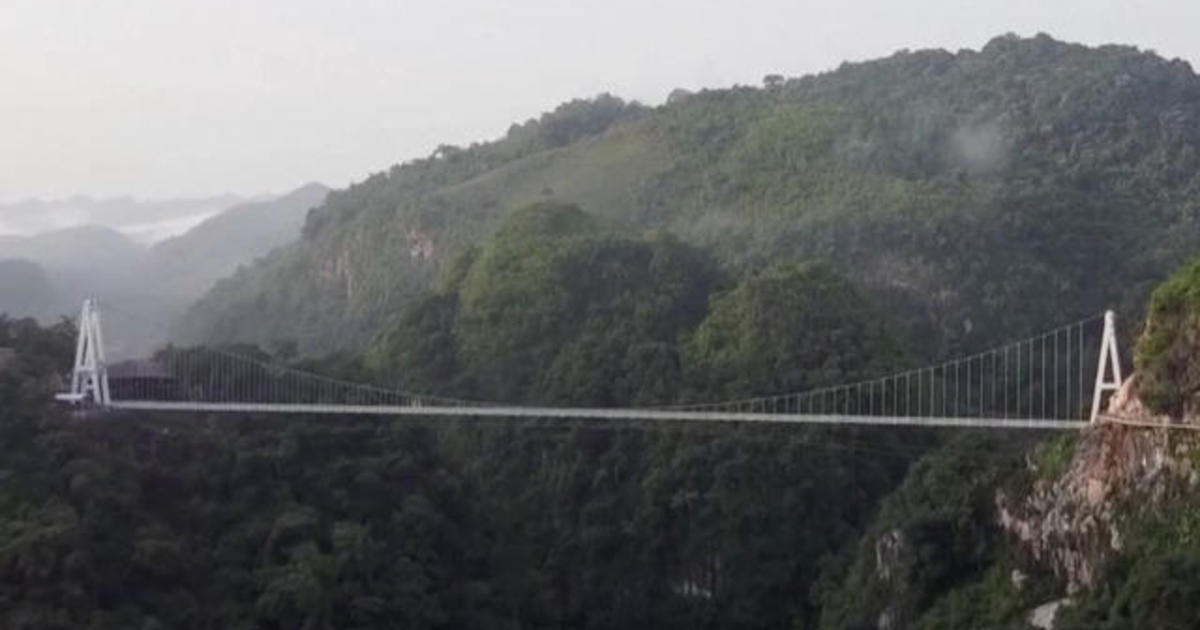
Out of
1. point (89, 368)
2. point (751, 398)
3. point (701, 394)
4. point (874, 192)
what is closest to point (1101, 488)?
point (751, 398)

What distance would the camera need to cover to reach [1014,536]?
20.4m

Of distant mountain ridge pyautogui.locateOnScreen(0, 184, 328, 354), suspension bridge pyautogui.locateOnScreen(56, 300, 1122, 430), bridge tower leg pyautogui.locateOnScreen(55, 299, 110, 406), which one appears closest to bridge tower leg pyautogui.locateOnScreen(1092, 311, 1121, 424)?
suspension bridge pyautogui.locateOnScreen(56, 300, 1122, 430)

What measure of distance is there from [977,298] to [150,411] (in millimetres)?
18639

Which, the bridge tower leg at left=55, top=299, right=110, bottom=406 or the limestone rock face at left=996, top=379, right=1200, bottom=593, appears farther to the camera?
the bridge tower leg at left=55, top=299, right=110, bottom=406

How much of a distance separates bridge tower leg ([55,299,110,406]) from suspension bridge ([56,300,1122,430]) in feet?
0.06

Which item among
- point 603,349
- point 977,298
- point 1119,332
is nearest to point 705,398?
point 603,349

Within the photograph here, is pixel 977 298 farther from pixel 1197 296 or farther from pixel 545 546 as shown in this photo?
pixel 1197 296

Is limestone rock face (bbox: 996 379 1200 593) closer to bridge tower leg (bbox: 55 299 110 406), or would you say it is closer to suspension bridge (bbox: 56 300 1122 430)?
suspension bridge (bbox: 56 300 1122 430)

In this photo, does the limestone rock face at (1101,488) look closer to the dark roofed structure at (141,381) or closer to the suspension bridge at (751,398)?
→ the suspension bridge at (751,398)

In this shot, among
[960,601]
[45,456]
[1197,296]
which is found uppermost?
[1197,296]

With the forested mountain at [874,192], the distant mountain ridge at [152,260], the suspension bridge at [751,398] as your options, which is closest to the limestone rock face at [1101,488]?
the suspension bridge at [751,398]

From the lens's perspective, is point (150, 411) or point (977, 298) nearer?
point (150, 411)

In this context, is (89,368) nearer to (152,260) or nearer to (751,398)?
(751,398)

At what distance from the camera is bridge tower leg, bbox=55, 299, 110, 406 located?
2194cm
